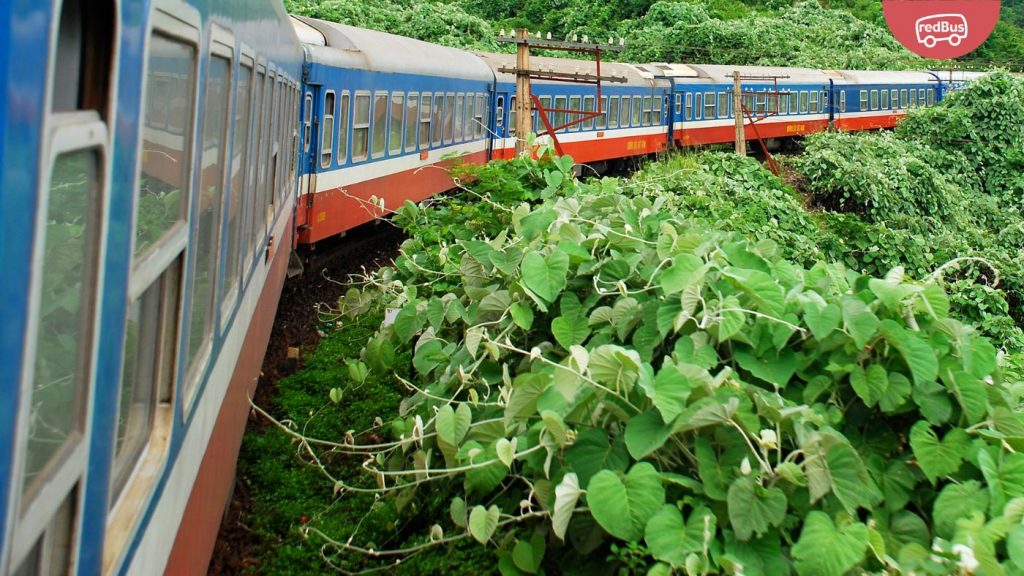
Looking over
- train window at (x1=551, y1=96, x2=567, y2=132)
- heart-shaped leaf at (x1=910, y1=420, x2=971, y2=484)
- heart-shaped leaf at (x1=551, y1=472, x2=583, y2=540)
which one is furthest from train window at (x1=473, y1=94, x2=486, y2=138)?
heart-shaped leaf at (x1=551, y1=472, x2=583, y2=540)

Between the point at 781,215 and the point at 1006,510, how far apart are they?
458 inches

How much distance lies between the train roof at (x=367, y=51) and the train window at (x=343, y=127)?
13.0 inches

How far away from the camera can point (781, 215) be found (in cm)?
1412

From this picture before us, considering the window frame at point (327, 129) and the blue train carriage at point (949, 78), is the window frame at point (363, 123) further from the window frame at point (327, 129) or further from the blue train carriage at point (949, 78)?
the blue train carriage at point (949, 78)

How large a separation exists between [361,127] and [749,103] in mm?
17927

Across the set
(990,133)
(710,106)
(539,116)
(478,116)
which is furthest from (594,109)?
(990,133)

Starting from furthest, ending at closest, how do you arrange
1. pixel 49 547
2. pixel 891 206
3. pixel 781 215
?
pixel 891 206 → pixel 781 215 → pixel 49 547

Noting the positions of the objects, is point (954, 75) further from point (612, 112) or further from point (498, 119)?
→ point (498, 119)

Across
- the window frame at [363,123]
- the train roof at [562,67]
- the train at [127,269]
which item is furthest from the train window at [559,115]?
the train at [127,269]

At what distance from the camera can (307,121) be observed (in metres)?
9.87

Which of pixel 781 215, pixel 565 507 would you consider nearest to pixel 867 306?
pixel 565 507

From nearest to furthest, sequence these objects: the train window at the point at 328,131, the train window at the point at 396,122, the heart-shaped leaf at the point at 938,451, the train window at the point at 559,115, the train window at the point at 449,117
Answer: the heart-shaped leaf at the point at 938,451
the train window at the point at 328,131
the train window at the point at 396,122
the train window at the point at 449,117
the train window at the point at 559,115

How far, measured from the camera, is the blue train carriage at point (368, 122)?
399 inches

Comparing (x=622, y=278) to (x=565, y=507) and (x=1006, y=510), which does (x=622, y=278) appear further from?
(x=1006, y=510)
